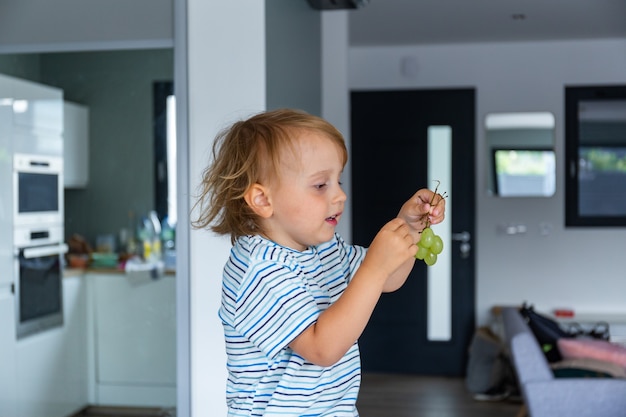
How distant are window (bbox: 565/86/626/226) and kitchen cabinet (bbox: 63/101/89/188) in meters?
3.94

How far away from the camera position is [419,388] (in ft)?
17.9

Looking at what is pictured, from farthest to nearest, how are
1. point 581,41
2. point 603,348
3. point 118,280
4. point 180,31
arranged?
point 581,41
point 603,348
point 118,280
point 180,31

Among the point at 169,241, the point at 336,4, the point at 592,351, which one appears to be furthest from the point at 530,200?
the point at 169,241

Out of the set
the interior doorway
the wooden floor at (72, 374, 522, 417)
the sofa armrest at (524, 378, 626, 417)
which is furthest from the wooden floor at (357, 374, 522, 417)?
the sofa armrest at (524, 378, 626, 417)

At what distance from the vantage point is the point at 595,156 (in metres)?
5.72

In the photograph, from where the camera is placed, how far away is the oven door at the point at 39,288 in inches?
108

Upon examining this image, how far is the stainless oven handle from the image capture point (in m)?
2.74

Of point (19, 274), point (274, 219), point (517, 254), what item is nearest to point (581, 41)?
point (517, 254)

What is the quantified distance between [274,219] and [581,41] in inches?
198

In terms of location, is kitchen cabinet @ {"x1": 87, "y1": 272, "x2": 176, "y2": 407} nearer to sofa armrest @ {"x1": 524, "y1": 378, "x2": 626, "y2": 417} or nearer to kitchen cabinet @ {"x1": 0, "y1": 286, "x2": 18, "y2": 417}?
kitchen cabinet @ {"x1": 0, "y1": 286, "x2": 18, "y2": 417}

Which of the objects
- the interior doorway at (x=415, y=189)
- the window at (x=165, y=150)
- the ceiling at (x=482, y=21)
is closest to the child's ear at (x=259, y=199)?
the window at (x=165, y=150)

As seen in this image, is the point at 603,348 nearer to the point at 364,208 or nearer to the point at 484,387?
the point at 484,387

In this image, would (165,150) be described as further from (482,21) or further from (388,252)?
(482,21)

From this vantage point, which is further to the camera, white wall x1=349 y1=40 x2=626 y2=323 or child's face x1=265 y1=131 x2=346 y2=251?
white wall x1=349 y1=40 x2=626 y2=323
